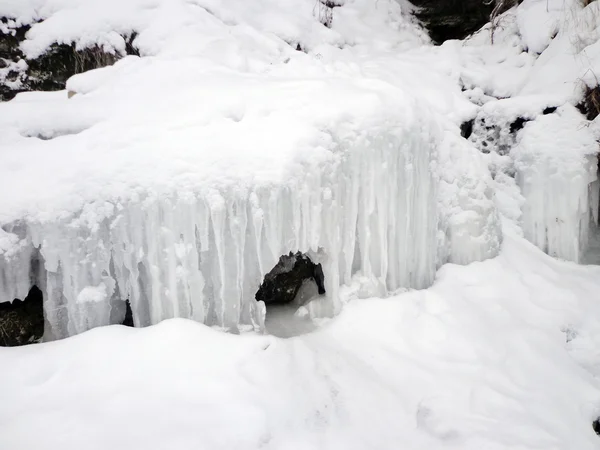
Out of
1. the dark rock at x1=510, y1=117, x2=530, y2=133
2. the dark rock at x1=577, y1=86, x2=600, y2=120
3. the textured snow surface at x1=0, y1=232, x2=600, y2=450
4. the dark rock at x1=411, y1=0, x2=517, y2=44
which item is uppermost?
the dark rock at x1=411, y1=0, x2=517, y2=44

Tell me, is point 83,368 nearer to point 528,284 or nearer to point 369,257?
point 369,257

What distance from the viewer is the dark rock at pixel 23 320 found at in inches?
113

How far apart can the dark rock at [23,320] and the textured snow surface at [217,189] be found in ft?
0.90

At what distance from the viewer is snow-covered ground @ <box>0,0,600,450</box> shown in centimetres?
242

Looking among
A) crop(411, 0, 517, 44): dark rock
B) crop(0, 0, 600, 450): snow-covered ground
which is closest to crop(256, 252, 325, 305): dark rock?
crop(0, 0, 600, 450): snow-covered ground

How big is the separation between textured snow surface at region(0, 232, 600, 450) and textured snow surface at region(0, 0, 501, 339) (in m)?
0.32

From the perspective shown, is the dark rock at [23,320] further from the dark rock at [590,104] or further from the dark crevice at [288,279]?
the dark rock at [590,104]

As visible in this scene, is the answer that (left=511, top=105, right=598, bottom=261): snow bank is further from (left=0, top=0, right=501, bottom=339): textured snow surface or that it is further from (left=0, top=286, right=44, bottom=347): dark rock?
(left=0, top=286, right=44, bottom=347): dark rock

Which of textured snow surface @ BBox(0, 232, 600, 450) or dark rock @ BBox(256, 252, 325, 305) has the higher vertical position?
dark rock @ BBox(256, 252, 325, 305)

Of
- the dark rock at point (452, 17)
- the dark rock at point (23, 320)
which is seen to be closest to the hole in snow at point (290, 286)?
the dark rock at point (23, 320)

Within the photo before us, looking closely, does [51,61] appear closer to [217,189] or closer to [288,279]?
[217,189]

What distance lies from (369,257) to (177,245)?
1553 millimetres

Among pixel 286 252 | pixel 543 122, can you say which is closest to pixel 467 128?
pixel 543 122

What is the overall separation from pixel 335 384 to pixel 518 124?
380cm
